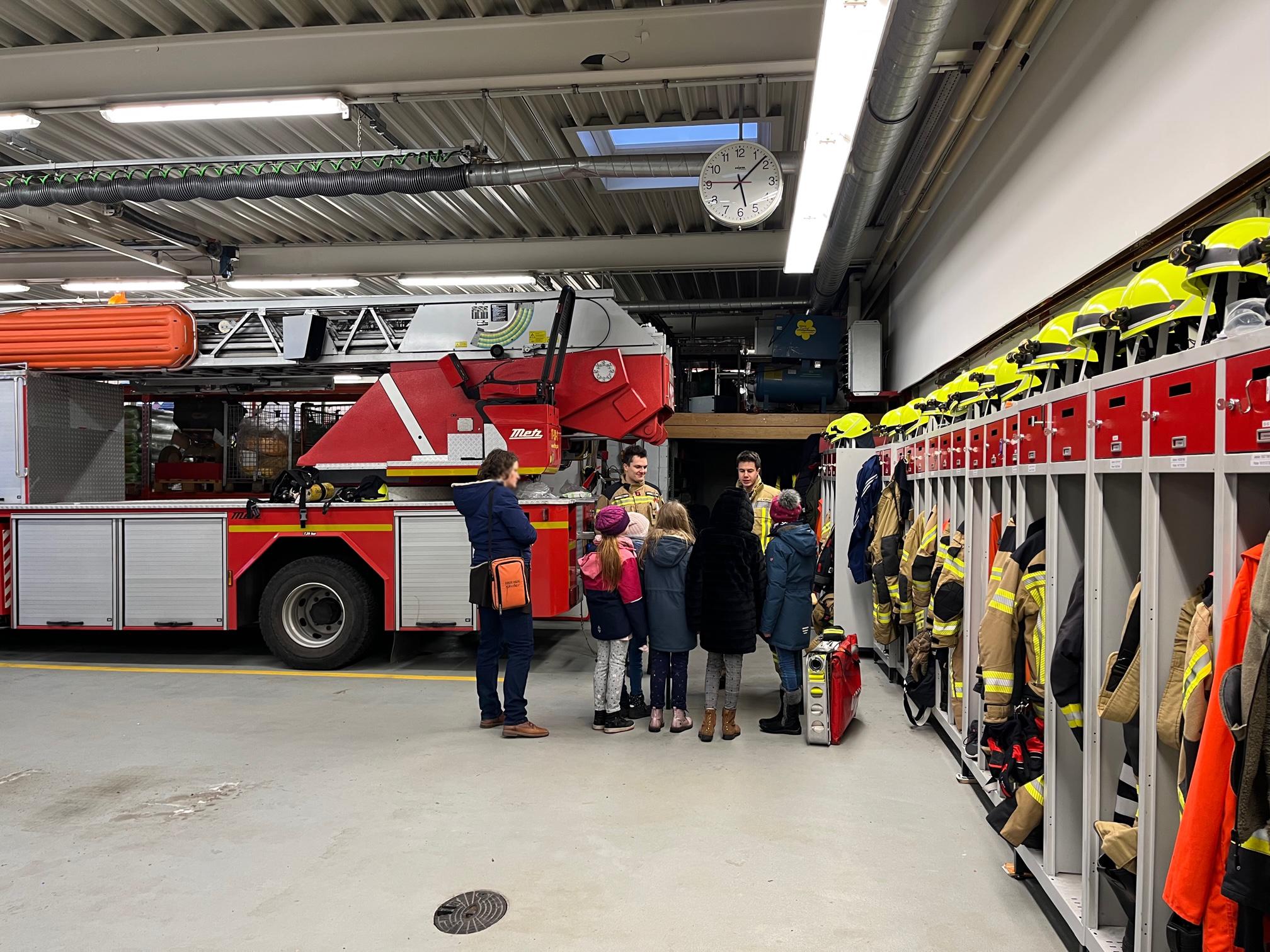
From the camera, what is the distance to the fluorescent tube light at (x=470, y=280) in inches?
472

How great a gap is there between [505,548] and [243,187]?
5008 millimetres

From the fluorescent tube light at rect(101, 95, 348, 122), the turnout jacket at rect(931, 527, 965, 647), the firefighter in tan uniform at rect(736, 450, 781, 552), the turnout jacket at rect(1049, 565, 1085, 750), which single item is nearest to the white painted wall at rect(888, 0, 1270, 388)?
the turnout jacket at rect(931, 527, 965, 647)

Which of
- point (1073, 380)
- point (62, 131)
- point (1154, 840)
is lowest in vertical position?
point (1154, 840)

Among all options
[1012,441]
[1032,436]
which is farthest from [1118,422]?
[1012,441]

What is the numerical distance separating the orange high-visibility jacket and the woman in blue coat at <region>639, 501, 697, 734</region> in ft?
11.2

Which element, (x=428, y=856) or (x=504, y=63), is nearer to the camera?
(x=428, y=856)

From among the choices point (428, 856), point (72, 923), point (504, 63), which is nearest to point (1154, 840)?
point (428, 856)

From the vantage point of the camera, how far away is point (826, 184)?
5.79 meters

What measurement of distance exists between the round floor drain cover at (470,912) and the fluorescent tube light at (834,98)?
155 inches

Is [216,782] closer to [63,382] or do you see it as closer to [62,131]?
[63,382]

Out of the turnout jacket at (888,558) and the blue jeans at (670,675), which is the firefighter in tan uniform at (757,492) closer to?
the turnout jacket at (888,558)

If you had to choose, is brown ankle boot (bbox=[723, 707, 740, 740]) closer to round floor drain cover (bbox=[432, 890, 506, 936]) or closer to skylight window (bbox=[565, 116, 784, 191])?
round floor drain cover (bbox=[432, 890, 506, 936])

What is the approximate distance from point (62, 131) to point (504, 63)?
512 cm

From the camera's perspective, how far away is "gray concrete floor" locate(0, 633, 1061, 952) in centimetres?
298
